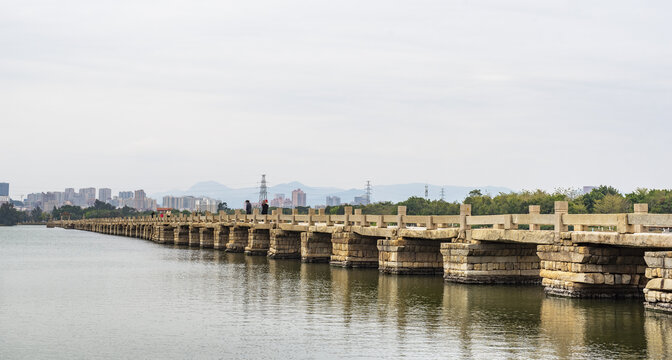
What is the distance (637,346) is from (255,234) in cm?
4157

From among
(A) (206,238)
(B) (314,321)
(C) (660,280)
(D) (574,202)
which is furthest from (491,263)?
(D) (574,202)

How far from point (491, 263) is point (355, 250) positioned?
1146cm

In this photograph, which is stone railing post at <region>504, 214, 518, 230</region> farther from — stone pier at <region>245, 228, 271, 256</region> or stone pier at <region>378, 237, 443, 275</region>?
stone pier at <region>245, 228, 271, 256</region>

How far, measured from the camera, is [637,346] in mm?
20156

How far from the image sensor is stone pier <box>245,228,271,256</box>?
5906 centimetres

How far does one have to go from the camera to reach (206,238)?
76.5 meters

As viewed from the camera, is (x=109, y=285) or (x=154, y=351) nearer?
(x=154, y=351)

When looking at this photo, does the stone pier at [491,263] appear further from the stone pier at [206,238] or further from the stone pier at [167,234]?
the stone pier at [167,234]

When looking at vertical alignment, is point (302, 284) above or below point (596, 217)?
below

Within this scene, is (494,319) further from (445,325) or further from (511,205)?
(511,205)

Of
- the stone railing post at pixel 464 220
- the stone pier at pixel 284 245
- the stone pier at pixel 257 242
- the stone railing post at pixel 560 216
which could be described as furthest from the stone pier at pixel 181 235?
the stone railing post at pixel 560 216

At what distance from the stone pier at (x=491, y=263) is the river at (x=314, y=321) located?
842 millimetres

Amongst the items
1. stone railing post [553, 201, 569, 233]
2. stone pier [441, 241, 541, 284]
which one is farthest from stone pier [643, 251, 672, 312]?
Answer: stone pier [441, 241, 541, 284]

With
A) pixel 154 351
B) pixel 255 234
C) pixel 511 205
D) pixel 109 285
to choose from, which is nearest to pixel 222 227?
pixel 255 234
